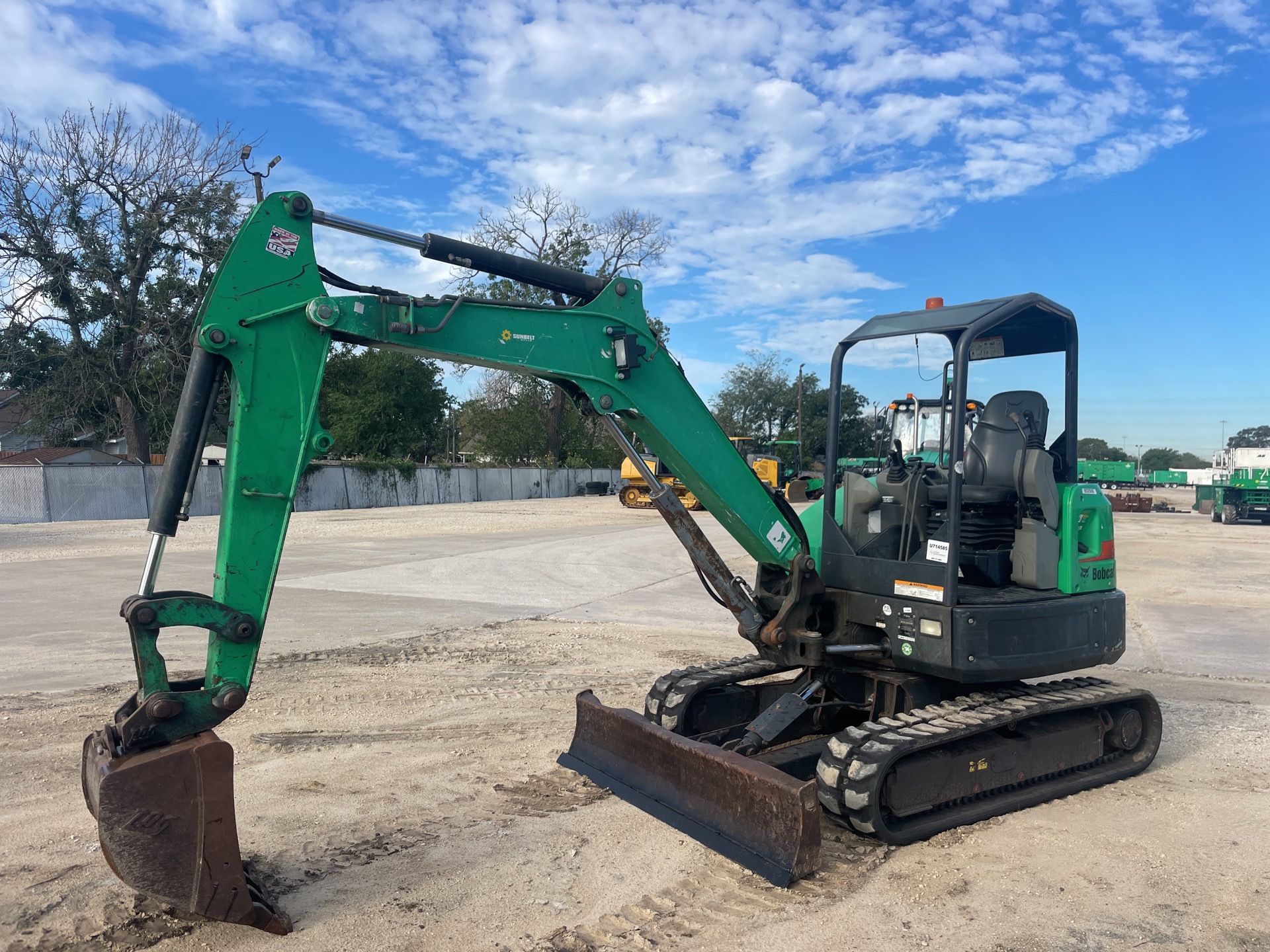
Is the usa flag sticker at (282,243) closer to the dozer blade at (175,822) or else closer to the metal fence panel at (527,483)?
the dozer blade at (175,822)

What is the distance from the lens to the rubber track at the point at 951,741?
14.3ft

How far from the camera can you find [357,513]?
1168 inches

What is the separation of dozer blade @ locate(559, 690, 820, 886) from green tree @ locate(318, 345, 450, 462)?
135ft

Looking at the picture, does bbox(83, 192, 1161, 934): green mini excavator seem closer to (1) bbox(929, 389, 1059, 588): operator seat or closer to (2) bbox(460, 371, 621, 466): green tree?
(1) bbox(929, 389, 1059, 588): operator seat

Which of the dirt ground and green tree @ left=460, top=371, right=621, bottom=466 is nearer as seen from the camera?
the dirt ground

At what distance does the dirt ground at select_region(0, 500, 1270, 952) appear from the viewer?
356 centimetres

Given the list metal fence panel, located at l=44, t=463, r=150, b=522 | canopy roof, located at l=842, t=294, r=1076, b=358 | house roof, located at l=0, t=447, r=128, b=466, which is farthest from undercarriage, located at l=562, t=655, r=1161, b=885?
house roof, located at l=0, t=447, r=128, b=466

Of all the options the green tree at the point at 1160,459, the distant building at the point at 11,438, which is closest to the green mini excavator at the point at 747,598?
the distant building at the point at 11,438

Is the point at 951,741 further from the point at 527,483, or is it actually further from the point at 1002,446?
the point at 527,483

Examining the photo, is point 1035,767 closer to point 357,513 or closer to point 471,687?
point 471,687

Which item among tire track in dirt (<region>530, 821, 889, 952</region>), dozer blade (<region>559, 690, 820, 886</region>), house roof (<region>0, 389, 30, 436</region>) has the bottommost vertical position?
tire track in dirt (<region>530, 821, 889, 952</region>)

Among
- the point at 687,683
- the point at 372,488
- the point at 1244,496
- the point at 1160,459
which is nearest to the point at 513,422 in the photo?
the point at 372,488

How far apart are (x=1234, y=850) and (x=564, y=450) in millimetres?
50861

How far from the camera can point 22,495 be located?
948 inches
